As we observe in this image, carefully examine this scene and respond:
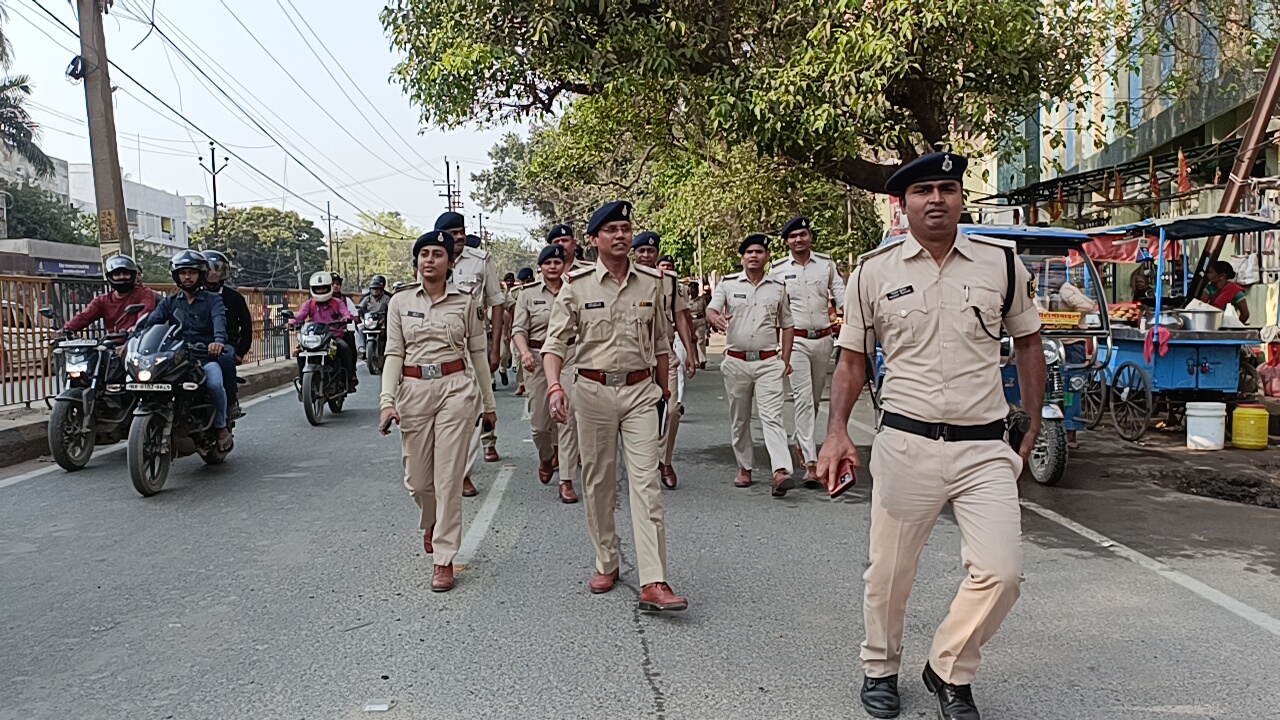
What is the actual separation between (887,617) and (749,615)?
1.27 m

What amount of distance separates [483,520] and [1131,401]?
6.69m

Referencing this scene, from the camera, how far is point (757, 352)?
7992 millimetres

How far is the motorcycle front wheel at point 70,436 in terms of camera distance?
833 cm

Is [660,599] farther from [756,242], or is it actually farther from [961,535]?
[756,242]

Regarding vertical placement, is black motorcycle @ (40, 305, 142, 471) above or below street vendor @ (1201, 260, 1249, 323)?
below

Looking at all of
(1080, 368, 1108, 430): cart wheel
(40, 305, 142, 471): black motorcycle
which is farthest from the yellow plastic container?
(40, 305, 142, 471): black motorcycle

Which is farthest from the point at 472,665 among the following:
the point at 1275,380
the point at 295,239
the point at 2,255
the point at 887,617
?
the point at 295,239

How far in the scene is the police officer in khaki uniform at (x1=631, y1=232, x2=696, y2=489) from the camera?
5664mm

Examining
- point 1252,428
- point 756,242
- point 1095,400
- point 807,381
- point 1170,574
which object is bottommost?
point 1170,574

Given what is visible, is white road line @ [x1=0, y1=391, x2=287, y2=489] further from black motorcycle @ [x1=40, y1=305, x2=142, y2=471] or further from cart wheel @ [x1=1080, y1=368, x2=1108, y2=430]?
cart wheel @ [x1=1080, y1=368, x2=1108, y2=430]

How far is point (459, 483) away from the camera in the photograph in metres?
5.52

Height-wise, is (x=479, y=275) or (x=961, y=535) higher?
(x=479, y=275)

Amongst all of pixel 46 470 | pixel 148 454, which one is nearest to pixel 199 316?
pixel 148 454

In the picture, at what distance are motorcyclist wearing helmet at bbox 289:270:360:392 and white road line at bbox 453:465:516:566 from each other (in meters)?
4.23
